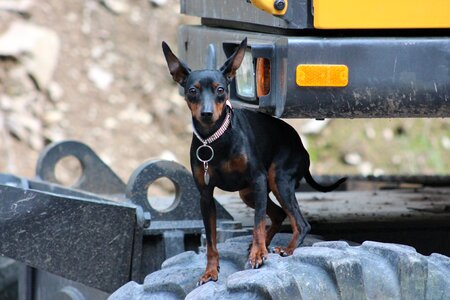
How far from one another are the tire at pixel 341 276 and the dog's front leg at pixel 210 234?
9 cm

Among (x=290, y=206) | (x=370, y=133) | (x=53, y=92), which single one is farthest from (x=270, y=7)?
(x=370, y=133)

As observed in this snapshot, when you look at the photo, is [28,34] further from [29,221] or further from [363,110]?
[363,110]

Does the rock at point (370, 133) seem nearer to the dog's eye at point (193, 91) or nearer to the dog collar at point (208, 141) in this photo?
the dog collar at point (208, 141)

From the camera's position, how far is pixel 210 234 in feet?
12.9

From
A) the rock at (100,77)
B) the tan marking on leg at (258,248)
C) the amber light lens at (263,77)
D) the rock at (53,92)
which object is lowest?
the rock at (53,92)

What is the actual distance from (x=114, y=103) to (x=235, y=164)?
20.7 feet

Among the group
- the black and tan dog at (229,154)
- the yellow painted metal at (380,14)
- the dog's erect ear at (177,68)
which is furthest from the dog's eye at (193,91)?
the yellow painted metal at (380,14)

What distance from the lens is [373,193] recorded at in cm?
589

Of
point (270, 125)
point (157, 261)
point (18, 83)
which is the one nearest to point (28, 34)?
point (18, 83)

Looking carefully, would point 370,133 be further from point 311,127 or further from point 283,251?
point 283,251

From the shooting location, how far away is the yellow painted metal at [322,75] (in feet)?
11.9

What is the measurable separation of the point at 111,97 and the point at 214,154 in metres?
6.34

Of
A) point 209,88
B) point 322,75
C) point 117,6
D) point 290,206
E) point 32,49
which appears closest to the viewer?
point 322,75

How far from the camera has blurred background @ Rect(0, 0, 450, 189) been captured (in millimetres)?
9805
